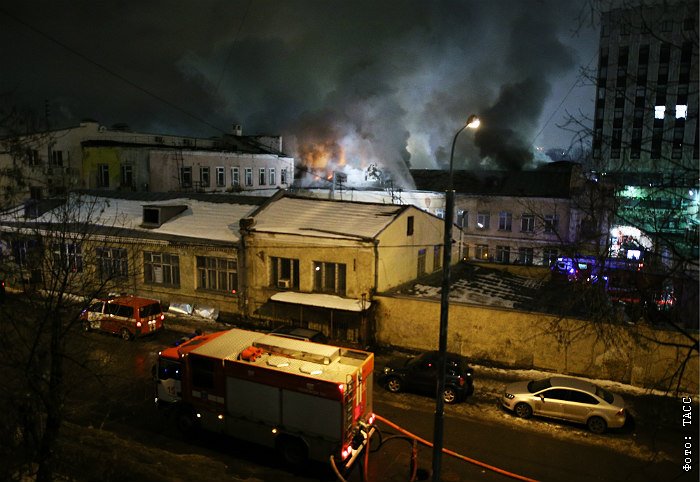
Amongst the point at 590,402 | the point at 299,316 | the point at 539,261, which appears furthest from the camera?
the point at 539,261

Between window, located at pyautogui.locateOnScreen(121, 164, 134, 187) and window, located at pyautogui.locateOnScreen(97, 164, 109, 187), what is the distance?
1.66 metres

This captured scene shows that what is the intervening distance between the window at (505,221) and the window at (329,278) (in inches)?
940

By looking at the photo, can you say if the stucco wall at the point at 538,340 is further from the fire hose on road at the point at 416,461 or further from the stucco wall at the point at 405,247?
the fire hose on road at the point at 416,461

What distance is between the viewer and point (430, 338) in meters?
21.1

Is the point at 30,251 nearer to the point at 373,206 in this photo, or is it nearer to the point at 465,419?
the point at 465,419

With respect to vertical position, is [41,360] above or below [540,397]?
above

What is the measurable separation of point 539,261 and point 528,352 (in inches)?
998

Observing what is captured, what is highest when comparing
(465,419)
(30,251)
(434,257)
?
(30,251)

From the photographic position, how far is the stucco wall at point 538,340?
58.0ft

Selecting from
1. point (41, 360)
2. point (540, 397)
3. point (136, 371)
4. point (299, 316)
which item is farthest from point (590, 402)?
point (136, 371)

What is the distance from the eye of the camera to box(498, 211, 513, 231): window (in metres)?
42.2

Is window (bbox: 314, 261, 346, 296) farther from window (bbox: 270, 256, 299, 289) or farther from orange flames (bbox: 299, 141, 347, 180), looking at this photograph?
orange flames (bbox: 299, 141, 347, 180)

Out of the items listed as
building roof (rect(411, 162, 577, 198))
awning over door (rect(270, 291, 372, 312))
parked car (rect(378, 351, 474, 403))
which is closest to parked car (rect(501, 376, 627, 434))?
parked car (rect(378, 351, 474, 403))

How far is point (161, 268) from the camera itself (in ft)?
87.9
